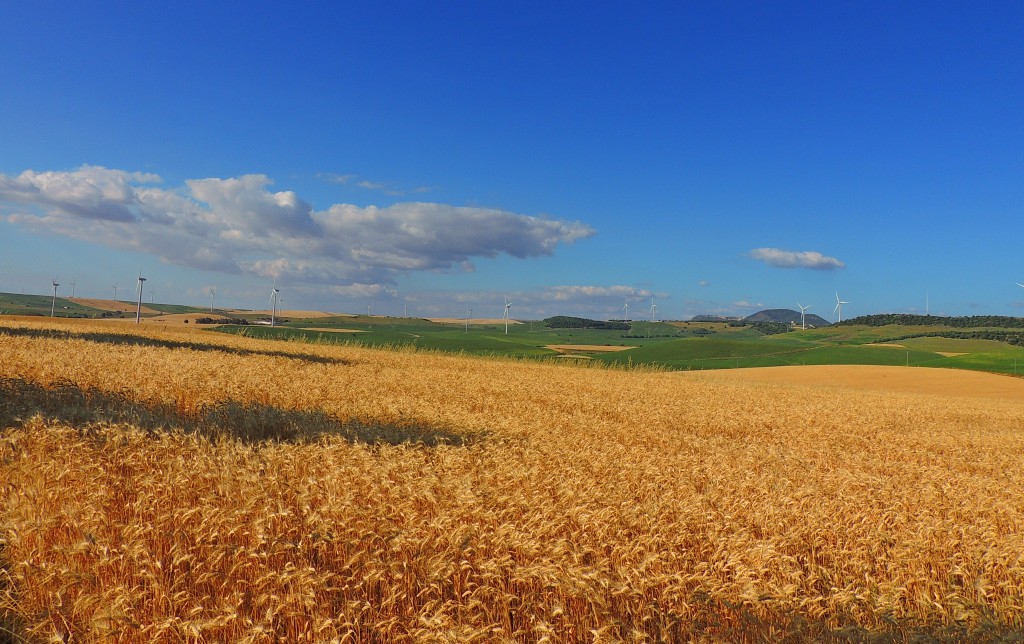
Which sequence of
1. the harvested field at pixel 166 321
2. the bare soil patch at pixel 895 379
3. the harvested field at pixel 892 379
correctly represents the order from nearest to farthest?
the harvested field at pixel 892 379 < the bare soil patch at pixel 895 379 < the harvested field at pixel 166 321

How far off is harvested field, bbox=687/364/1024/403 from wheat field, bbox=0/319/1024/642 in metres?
33.5

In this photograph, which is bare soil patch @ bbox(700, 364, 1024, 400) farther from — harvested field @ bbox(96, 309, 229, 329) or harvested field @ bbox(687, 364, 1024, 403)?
harvested field @ bbox(96, 309, 229, 329)

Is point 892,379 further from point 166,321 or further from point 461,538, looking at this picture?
point 166,321

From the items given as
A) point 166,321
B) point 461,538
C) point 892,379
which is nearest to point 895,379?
point 892,379

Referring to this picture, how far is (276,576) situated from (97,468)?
11.2 feet

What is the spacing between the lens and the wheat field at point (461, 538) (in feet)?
13.2

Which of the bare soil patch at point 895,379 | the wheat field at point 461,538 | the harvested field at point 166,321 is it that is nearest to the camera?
the wheat field at point 461,538

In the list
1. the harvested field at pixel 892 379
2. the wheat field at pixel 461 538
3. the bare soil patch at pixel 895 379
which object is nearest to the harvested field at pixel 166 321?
the harvested field at pixel 892 379

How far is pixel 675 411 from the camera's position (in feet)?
57.2

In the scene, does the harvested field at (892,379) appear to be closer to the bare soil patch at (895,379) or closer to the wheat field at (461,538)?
the bare soil patch at (895,379)

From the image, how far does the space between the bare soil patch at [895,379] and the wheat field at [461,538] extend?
35.8 m

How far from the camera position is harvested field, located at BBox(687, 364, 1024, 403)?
40125 mm

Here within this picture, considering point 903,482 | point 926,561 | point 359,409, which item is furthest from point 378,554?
point 903,482

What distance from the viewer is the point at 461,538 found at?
4.97 meters
